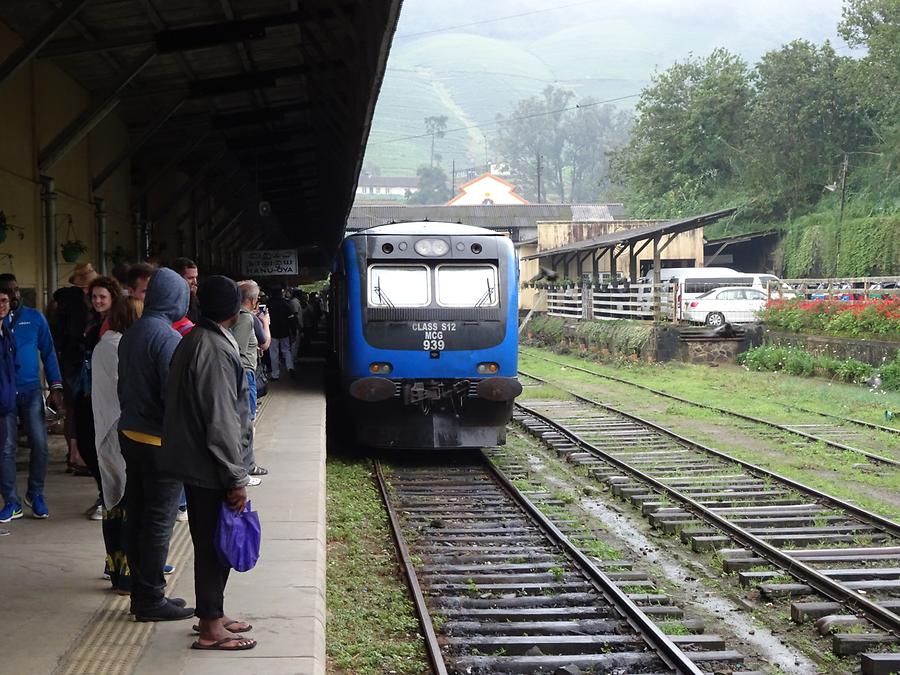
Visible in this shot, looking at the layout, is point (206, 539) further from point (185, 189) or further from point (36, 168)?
point (185, 189)

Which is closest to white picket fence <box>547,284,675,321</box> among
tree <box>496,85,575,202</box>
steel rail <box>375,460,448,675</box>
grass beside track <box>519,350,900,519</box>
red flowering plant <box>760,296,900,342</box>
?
grass beside track <box>519,350,900,519</box>

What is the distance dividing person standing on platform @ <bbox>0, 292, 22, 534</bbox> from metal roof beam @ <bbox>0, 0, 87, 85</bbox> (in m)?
2.79

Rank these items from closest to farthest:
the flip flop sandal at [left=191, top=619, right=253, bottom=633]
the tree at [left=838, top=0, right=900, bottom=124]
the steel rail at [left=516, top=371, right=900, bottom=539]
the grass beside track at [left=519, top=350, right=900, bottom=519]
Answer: the flip flop sandal at [left=191, top=619, right=253, bottom=633] → the steel rail at [left=516, top=371, right=900, bottom=539] → the grass beside track at [left=519, top=350, right=900, bottom=519] → the tree at [left=838, top=0, right=900, bottom=124]

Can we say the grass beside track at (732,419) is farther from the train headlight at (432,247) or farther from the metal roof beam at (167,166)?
the metal roof beam at (167,166)

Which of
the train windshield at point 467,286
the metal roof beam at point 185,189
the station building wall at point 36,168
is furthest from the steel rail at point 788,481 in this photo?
the metal roof beam at point 185,189

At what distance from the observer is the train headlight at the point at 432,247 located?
12602 mm

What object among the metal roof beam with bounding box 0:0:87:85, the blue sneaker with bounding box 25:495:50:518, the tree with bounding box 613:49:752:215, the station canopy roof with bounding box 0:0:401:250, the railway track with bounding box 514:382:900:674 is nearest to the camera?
the railway track with bounding box 514:382:900:674

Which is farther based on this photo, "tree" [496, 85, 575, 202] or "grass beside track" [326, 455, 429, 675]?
"tree" [496, 85, 575, 202]

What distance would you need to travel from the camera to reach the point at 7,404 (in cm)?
698

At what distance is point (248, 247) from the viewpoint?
3469 cm

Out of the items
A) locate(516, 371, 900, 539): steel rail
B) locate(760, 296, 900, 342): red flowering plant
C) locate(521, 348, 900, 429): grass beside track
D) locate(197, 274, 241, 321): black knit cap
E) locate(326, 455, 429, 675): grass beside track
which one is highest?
locate(197, 274, 241, 321): black knit cap

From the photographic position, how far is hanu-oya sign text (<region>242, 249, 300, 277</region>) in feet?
80.2

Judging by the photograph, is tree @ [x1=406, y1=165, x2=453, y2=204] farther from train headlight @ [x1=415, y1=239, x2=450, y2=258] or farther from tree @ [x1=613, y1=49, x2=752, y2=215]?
train headlight @ [x1=415, y1=239, x2=450, y2=258]

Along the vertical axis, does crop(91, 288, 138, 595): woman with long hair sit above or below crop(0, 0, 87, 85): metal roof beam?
below
